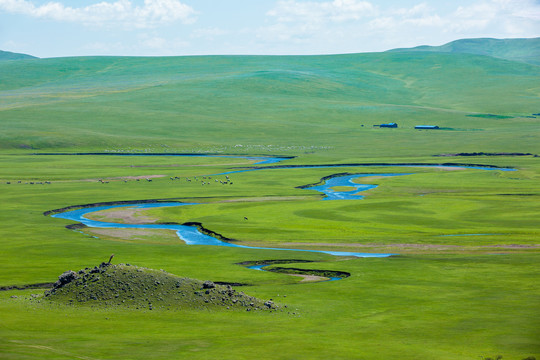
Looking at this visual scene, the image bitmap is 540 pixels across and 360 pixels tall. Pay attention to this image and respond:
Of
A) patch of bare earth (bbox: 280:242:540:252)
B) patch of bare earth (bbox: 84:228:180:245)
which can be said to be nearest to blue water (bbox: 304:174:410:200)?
patch of bare earth (bbox: 84:228:180:245)

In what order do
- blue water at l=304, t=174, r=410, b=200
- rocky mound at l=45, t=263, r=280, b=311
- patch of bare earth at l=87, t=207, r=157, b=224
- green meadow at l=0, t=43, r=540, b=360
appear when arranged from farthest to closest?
blue water at l=304, t=174, r=410, b=200 < patch of bare earth at l=87, t=207, r=157, b=224 < rocky mound at l=45, t=263, r=280, b=311 < green meadow at l=0, t=43, r=540, b=360

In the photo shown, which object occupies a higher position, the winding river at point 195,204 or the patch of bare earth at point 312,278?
the patch of bare earth at point 312,278

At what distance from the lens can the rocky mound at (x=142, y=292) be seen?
2952 cm

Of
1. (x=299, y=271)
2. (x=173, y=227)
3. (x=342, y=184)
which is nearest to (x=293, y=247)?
(x=299, y=271)

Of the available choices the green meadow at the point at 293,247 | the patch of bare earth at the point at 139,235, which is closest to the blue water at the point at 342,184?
the green meadow at the point at 293,247

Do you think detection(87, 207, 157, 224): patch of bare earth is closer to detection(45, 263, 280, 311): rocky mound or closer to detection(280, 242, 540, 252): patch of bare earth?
detection(280, 242, 540, 252): patch of bare earth

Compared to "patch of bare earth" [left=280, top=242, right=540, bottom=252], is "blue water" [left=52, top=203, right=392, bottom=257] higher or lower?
lower

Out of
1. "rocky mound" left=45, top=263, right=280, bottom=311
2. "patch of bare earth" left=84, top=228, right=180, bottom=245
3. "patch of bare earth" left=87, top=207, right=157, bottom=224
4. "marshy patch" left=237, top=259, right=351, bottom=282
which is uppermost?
"rocky mound" left=45, top=263, right=280, bottom=311

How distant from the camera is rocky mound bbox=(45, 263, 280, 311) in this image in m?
29.5

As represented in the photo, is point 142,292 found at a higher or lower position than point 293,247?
higher

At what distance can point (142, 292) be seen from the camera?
29.9 metres

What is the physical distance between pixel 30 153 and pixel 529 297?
10137 centimetres

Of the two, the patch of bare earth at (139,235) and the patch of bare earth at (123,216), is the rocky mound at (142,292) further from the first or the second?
the patch of bare earth at (123,216)

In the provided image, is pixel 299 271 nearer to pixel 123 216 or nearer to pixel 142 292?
pixel 142 292
